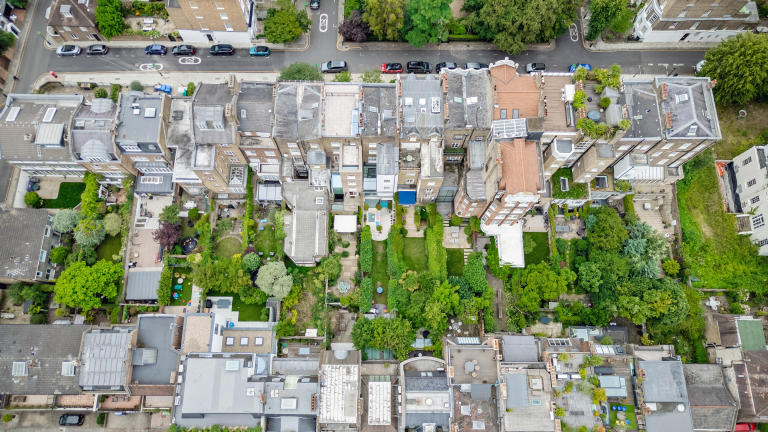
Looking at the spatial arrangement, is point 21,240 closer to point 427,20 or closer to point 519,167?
point 427,20

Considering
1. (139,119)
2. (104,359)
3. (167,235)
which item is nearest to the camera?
(104,359)

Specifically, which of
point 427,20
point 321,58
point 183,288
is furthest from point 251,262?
point 427,20

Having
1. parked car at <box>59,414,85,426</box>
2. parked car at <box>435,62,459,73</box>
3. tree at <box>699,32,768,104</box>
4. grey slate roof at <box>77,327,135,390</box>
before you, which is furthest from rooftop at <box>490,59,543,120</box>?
parked car at <box>59,414,85,426</box>

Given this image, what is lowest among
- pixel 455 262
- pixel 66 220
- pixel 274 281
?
pixel 274 281

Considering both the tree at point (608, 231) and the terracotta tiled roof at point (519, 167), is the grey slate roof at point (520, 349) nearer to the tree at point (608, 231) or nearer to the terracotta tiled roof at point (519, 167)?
the tree at point (608, 231)

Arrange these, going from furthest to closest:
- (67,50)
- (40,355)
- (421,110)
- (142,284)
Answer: (67,50) → (142,284) → (421,110) → (40,355)

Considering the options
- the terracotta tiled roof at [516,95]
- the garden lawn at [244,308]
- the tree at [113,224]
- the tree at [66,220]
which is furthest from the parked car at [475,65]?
the tree at [66,220]

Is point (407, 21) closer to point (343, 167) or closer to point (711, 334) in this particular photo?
point (343, 167)
